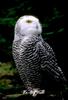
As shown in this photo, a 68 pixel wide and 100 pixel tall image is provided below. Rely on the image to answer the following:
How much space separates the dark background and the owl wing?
80.9 inches

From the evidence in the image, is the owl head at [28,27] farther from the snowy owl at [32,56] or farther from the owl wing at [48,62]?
the owl wing at [48,62]

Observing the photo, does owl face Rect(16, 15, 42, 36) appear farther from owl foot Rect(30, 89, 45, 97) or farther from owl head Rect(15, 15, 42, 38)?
owl foot Rect(30, 89, 45, 97)

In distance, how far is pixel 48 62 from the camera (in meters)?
6.46

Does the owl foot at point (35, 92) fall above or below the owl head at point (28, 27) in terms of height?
below

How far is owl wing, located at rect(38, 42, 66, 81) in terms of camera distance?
20.9ft

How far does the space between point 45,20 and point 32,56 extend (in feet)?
9.90

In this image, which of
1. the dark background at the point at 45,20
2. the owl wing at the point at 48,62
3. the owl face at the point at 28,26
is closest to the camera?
the owl face at the point at 28,26

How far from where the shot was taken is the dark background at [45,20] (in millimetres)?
8938

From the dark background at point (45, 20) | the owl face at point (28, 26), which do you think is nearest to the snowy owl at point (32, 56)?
the owl face at point (28, 26)

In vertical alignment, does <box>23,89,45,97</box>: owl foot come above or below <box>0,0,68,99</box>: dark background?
below

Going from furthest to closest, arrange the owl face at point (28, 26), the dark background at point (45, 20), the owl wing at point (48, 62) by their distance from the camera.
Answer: the dark background at point (45, 20) < the owl wing at point (48, 62) < the owl face at point (28, 26)

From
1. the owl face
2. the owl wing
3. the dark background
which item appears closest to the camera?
the owl face

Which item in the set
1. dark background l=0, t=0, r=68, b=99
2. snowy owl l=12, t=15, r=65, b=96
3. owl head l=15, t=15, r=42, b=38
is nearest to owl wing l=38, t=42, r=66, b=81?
snowy owl l=12, t=15, r=65, b=96

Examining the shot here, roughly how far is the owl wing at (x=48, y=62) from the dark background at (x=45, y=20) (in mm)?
2056
